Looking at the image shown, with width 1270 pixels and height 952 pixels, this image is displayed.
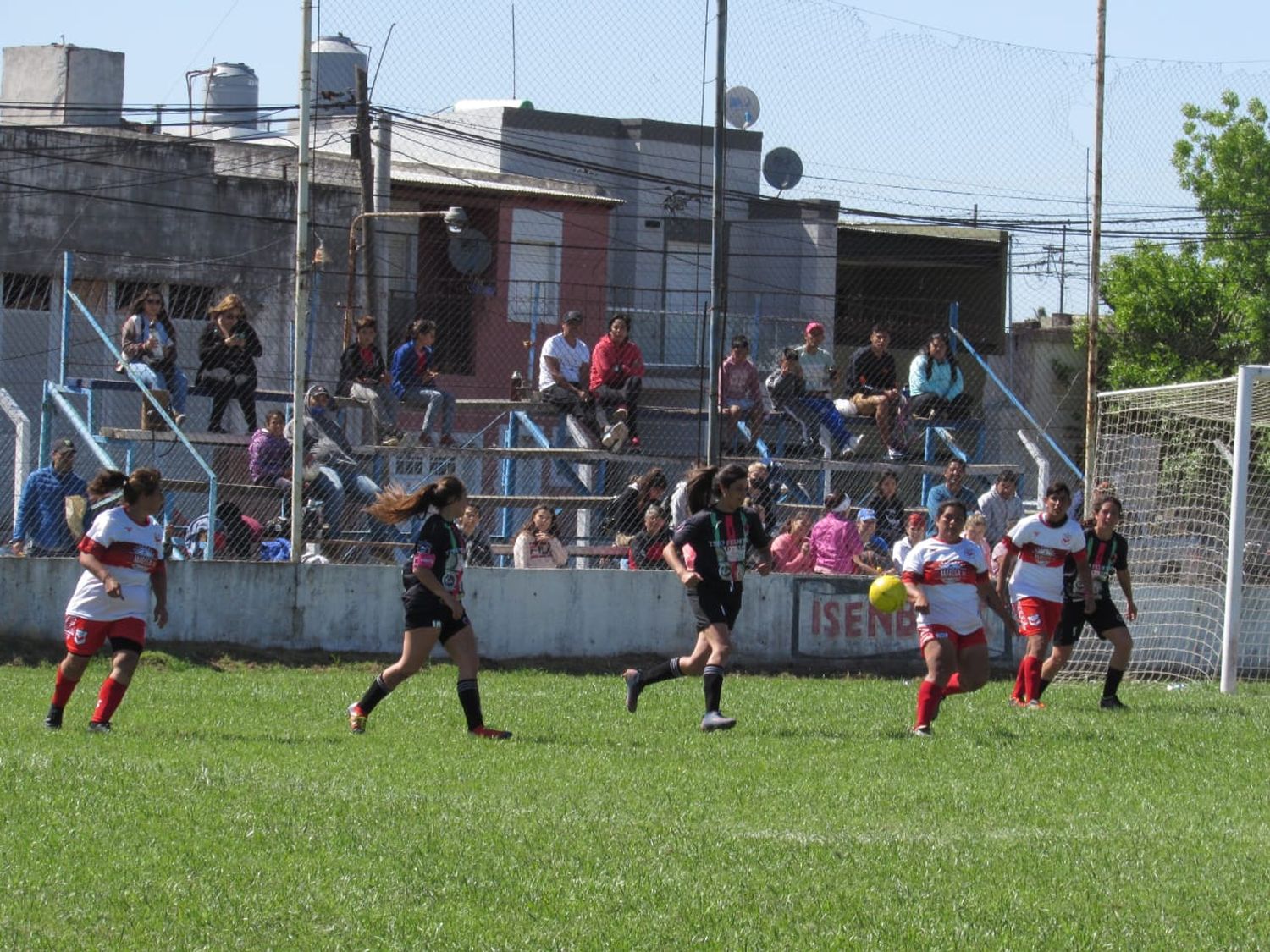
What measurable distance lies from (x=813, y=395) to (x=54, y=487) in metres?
9.31


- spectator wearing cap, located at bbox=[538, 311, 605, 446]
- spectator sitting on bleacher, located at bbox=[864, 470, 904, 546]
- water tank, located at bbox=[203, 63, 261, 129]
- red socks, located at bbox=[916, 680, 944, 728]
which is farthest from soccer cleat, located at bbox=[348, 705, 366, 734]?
water tank, located at bbox=[203, 63, 261, 129]

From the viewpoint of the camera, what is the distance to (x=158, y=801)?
317 inches

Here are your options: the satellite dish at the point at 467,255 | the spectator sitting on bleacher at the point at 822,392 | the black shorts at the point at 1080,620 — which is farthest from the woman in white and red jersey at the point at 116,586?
the satellite dish at the point at 467,255

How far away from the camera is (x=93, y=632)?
11.0 m

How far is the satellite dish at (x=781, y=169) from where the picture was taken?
96.1ft

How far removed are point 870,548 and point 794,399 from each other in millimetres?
3266

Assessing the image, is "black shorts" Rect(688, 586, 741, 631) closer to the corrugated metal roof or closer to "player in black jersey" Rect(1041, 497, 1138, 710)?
"player in black jersey" Rect(1041, 497, 1138, 710)

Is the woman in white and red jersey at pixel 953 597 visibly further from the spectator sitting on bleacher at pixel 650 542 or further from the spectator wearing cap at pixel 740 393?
the spectator wearing cap at pixel 740 393

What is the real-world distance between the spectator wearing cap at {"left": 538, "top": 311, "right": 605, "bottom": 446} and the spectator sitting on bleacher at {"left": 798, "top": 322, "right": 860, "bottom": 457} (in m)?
2.68

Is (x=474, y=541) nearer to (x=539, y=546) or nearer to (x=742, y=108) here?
(x=539, y=546)

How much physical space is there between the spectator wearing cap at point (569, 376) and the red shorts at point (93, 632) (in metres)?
9.88

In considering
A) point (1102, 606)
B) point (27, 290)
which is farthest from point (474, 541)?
point (27, 290)

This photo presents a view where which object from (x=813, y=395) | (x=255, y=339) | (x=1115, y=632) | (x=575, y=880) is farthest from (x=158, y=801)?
(x=813, y=395)

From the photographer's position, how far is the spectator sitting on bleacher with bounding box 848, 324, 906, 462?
21531mm
